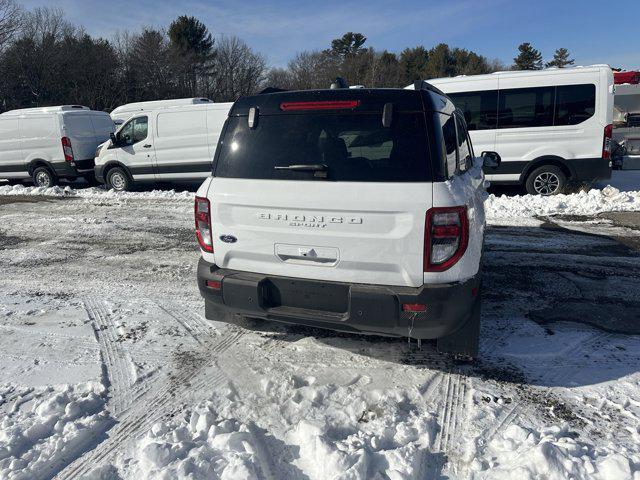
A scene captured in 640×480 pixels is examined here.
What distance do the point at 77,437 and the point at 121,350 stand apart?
1.20 meters

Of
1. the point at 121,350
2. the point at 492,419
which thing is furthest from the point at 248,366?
the point at 492,419

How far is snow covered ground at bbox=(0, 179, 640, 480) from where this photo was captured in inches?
105

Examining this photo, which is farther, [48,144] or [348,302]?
[48,144]

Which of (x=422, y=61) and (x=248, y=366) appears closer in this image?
(x=248, y=366)

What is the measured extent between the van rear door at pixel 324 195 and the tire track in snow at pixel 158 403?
32.6 inches

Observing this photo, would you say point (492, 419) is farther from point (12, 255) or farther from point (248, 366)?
point (12, 255)

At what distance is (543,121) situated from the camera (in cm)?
1043

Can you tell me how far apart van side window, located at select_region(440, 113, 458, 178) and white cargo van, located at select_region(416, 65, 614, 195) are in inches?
305

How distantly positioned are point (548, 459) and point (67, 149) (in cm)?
1423

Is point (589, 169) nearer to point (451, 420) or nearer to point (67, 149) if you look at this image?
point (451, 420)

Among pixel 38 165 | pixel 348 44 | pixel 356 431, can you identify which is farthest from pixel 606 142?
pixel 348 44

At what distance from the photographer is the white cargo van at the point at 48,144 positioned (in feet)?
44.5

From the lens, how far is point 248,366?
12.3 feet

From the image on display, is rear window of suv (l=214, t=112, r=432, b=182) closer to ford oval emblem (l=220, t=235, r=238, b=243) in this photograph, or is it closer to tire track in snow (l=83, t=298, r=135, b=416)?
ford oval emblem (l=220, t=235, r=238, b=243)
